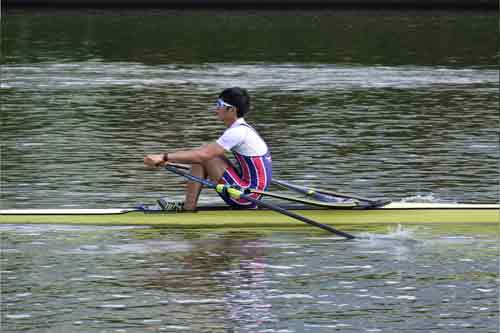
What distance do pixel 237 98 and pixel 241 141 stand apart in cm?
47

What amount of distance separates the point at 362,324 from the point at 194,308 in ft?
4.79

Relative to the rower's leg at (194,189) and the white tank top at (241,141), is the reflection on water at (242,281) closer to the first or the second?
the rower's leg at (194,189)

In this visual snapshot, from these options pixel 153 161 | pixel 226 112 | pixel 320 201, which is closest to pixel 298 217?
pixel 320 201

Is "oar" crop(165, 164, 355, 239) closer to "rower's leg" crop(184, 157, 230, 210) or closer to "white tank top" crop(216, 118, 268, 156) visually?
"rower's leg" crop(184, 157, 230, 210)

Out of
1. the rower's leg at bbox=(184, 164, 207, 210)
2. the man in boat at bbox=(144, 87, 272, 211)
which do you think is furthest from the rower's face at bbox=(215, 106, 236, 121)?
the rower's leg at bbox=(184, 164, 207, 210)

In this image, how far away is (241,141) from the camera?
15781 mm

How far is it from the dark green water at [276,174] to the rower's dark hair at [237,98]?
4.44 feet

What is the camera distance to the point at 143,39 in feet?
184

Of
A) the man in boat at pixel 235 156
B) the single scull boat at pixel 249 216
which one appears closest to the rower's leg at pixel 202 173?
the man in boat at pixel 235 156

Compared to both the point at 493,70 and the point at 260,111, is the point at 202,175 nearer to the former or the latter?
the point at 260,111

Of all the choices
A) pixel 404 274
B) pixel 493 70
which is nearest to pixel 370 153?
pixel 404 274

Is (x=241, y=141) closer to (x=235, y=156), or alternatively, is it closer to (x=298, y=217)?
(x=235, y=156)

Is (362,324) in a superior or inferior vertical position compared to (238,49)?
superior

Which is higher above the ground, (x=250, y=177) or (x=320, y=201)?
(x=250, y=177)
